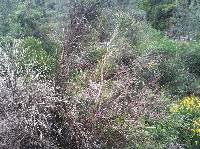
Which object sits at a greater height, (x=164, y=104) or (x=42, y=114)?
(x=42, y=114)

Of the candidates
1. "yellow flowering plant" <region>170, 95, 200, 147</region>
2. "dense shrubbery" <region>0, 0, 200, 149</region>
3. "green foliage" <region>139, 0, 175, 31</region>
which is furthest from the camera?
"green foliage" <region>139, 0, 175, 31</region>

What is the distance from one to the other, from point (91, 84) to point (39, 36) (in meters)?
10.7

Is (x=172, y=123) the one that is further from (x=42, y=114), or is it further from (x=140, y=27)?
(x=140, y=27)

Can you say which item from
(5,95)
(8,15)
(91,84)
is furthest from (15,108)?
(8,15)

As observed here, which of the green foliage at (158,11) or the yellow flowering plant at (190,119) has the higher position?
the yellow flowering plant at (190,119)

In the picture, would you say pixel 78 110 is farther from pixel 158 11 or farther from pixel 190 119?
pixel 158 11

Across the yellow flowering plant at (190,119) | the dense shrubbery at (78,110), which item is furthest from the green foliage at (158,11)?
the dense shrubbery at (78,110)

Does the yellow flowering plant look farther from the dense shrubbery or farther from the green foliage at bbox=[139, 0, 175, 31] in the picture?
the green foliage at bbox=[139, 0, 175, 31]

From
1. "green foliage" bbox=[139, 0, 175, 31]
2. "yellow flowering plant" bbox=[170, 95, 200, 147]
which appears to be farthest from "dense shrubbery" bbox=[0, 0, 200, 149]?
"green foliage" bbox=[139, 0, 175, 31]

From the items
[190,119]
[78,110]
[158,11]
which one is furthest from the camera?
[158,11]

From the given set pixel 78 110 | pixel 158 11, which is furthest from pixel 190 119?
pixel 158 11

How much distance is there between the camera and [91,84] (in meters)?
6.88

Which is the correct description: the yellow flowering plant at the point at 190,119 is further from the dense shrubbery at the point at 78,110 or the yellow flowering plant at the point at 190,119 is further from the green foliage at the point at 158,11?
the green foliage at the point at 158,11

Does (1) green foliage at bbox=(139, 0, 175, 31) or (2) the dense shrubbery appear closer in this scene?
(2) the dense shrubbery
